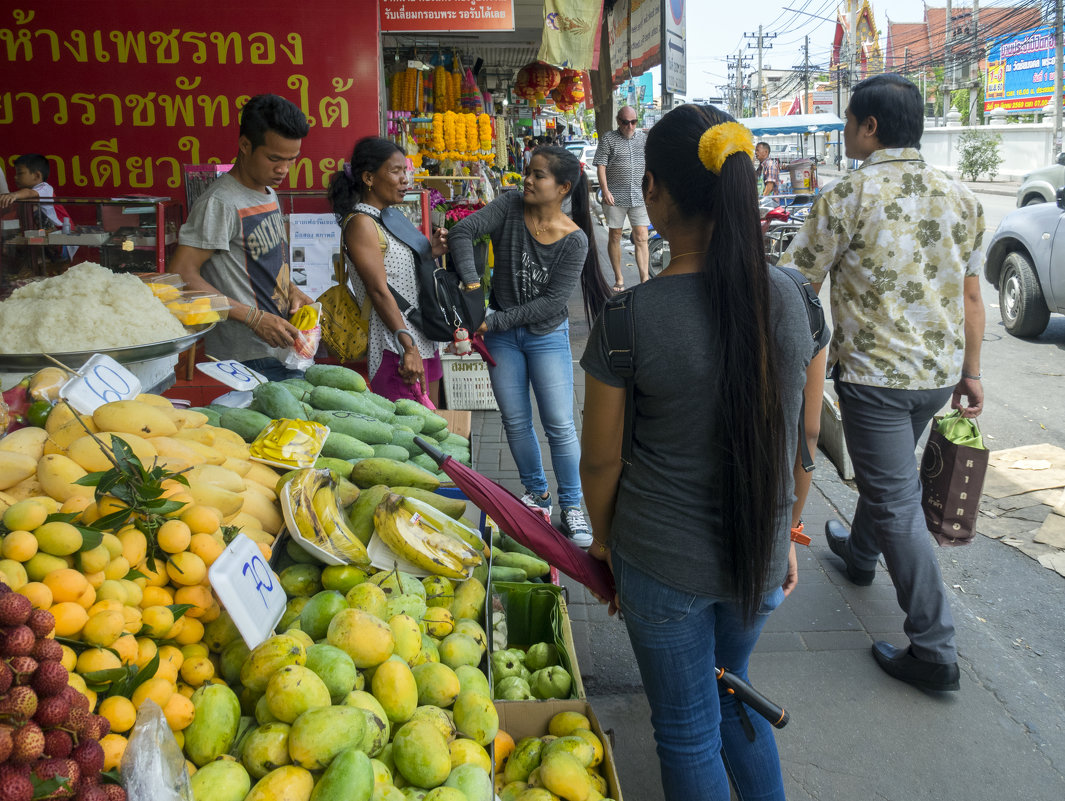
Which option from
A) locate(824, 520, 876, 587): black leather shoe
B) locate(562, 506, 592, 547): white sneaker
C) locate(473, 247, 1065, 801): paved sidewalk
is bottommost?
locate(473, 247, 1065, 801): paved sidewalk

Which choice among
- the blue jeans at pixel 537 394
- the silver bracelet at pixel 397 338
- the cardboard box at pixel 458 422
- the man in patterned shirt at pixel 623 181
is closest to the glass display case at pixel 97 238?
the silver bracelet at pixel 397 338

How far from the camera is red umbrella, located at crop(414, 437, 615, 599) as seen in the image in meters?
2.26

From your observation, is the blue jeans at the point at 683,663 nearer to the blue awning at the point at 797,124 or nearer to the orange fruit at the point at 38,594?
the orange fruit at the point at 38,594

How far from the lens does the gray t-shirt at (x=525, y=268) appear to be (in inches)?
165

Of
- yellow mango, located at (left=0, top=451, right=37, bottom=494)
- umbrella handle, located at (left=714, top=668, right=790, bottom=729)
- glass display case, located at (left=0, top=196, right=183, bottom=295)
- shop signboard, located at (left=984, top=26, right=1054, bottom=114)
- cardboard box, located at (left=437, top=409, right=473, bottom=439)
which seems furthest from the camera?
shop signboard, located at (left=984, top=26, right=1054, bottom=114)

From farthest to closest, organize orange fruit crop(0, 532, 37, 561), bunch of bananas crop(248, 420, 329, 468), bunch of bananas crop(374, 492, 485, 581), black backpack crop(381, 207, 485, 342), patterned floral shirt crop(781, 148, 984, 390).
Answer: black backpack crop(381, 207, 485, 342) → patterned floral shirt crop(781, 148, 984, 390) → bunch of bananas crop(248, 420, 329, 468) → bunch of bananas crop(374, 492, 485, 581) → orange fruit crop(0, 532, 37, 561)

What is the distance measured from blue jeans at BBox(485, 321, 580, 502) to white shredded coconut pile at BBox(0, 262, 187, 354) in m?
1.83

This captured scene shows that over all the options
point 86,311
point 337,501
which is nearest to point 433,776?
point 337,501

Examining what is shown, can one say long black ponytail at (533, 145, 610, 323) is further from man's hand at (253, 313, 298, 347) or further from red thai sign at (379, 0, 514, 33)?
red thai sign at (379, 0, 514, 33)

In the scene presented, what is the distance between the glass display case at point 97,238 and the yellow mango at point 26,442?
329 cm

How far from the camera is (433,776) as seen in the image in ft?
5.99

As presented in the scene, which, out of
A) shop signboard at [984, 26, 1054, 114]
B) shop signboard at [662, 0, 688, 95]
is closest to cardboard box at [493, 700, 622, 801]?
shop signboard at [662, 0, 688, 95]

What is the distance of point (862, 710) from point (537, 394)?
84.0 inches

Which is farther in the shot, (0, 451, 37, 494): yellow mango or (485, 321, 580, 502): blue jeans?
(485, 321, 580, 502): blue jeans
